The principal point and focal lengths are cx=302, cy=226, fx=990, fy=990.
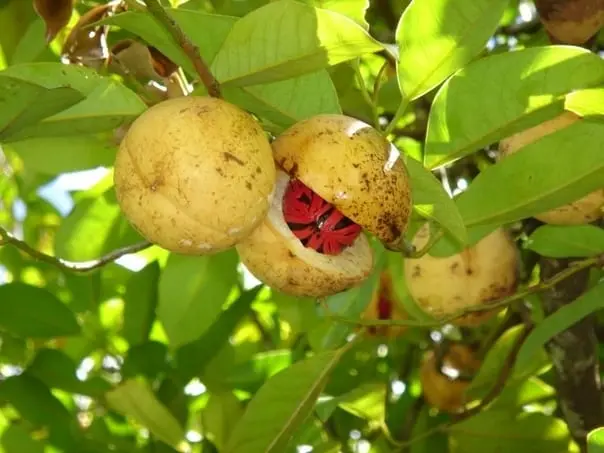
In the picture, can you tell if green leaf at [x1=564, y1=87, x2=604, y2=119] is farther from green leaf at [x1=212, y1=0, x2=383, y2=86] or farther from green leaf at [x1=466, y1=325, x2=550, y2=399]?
green leaf at [x1=466, y1=325, x2=550, y2=399]

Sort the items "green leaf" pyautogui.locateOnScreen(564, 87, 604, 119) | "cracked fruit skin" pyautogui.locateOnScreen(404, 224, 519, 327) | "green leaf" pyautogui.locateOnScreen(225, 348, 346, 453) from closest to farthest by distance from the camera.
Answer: "green leaf" pyautogui.locateOnScreen(564, 87, 604, 119) → "green leaf" pyautogui.locateOnScreen(225, 348, 346, 453) → "cracked fruit skin" pyautogui.locateOnScreen(404, 224, 519, 327)

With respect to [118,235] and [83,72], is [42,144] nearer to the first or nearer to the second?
[118,235]

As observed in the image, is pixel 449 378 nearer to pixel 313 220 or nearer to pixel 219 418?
pixel 219 418

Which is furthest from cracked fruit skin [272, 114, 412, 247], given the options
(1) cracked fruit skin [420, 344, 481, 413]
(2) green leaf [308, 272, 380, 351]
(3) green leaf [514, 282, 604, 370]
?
(1) cracked fruit skin [420, 344, 481, 413]

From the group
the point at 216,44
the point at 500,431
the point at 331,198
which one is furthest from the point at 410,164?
the point at 500,431

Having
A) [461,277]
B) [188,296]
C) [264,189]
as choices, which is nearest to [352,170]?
[264,189]

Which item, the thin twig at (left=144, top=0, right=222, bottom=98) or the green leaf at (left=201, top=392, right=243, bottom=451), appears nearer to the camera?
the thin twig at (left=144, top=0, right=222, bottom=98)
